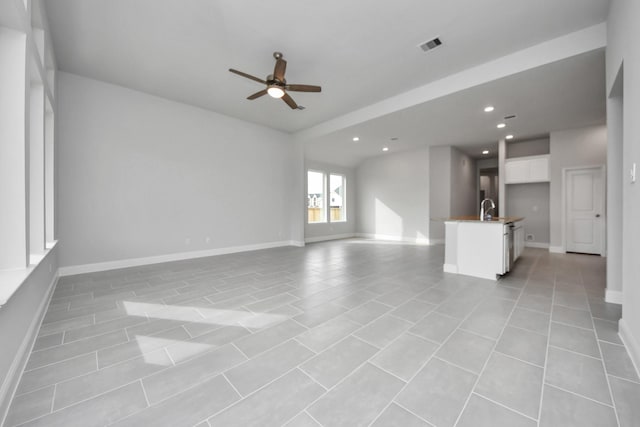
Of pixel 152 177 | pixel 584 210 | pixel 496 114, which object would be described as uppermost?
pixel 496 114

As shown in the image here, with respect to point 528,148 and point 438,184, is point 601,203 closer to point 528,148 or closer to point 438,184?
point 528,148

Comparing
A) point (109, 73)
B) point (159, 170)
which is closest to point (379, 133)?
point (159, 170)

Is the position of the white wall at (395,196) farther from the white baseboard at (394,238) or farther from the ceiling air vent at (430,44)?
the ceiling air vent at (430,44)

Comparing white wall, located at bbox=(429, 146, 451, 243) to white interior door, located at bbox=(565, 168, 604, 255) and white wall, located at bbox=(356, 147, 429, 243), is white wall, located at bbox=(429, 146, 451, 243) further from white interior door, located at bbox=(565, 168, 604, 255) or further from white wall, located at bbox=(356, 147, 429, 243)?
white interior door, located at bbox=(565, 168, 604, 255)

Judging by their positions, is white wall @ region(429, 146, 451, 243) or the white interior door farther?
white wall @ region(429, 146, 451, 243)

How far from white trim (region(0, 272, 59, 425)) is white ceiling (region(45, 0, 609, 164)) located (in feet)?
10.6

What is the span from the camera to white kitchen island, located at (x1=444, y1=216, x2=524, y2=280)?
3742 millimetres

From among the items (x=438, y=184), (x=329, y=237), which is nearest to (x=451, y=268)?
(x=438, y=184)

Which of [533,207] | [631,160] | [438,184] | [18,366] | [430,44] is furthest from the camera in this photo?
[438,184]

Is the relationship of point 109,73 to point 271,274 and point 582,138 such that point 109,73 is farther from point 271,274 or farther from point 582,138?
point 582,138

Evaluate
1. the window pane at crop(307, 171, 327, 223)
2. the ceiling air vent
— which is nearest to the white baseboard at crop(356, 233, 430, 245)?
the window pane at crop(307, 171, 327, 223)

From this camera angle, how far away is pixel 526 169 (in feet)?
22.3

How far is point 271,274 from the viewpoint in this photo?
409 centimetres

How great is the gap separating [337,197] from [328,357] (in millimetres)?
8029
